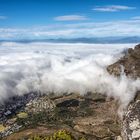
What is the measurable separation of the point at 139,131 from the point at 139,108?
21.1 feet

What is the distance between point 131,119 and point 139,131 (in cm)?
424

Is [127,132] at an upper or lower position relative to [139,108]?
lower

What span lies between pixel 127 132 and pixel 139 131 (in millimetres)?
5153

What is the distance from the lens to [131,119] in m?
94.4

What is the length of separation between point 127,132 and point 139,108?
23.4 feet

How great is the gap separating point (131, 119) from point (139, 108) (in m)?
3.56

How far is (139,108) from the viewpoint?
9488 centimetres

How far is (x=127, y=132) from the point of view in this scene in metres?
95.9

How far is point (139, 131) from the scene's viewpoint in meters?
91.4
